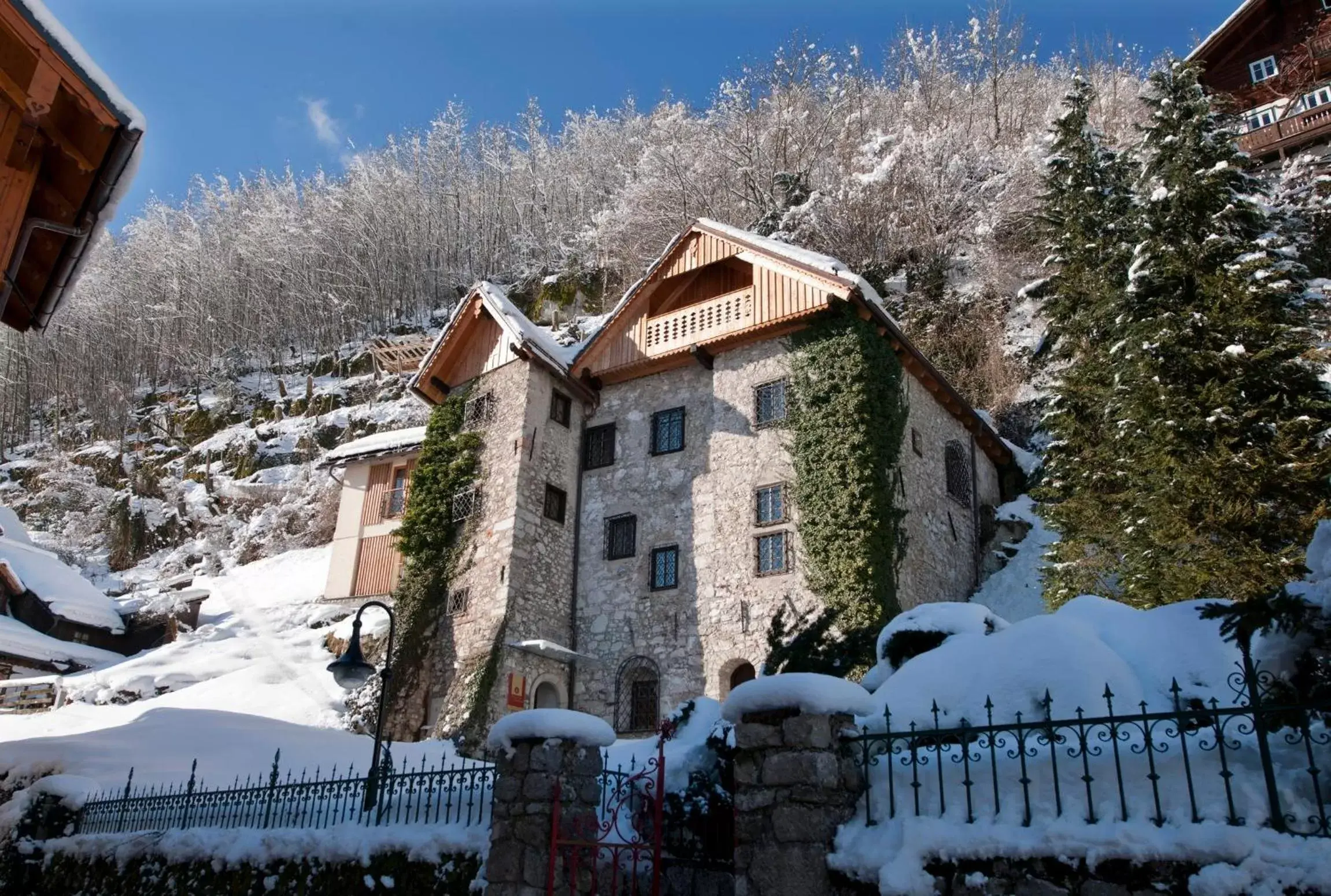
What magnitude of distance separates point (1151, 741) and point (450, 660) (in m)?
16.5

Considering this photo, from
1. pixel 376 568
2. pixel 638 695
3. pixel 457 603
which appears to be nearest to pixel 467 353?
pixel 457 603

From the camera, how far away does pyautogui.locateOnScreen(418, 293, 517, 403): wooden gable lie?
2255 cm

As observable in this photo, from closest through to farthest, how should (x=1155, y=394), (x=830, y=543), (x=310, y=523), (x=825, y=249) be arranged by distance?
(x=1155, y=394) < (x=830, y=543) < (x=825, y=249) < (x=310, y=523)

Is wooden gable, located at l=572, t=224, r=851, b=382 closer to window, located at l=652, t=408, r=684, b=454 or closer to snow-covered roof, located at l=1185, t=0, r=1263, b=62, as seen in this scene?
window, located at l=652, t=408, r=684, b=454

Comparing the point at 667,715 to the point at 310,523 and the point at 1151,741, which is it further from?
the point at 310,523

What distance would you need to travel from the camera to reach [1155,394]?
15.1 metres

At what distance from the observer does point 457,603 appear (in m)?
20.3

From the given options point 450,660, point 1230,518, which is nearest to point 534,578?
point 450,660

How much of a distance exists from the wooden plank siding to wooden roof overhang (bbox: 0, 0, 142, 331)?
51.2ft

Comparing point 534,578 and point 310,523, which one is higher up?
point 310,523

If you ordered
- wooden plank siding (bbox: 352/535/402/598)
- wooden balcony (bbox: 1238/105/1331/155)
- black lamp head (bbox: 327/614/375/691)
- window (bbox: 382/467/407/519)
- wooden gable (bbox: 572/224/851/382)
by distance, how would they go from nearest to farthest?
black lamp head (bbox: 327/614/375/691) → wooden gable (bbox: 572/224/851/382) → wooden plank siding (bbox: 352/535/402/598) → window (bbox: 382/467/407/519) → wooden balcony (bbox: 1238/105/1331/155)

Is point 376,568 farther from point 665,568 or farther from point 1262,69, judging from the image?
point 1262,69

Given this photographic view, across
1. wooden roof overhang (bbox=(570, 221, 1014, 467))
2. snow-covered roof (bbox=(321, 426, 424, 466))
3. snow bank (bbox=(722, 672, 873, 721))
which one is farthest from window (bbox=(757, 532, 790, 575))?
snow bank (bbox=(722, 672, 873, 721))

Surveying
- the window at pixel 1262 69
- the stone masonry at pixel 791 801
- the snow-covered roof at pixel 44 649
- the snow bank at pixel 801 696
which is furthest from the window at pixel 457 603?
the window at pixel 1262 69
